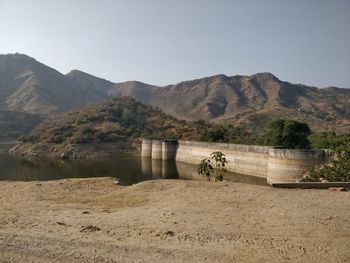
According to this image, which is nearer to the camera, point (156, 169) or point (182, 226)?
point (182, 226)

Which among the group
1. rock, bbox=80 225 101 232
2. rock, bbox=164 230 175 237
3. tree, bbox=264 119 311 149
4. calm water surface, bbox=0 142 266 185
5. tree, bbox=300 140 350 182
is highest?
tree, bbox=264 119 311 149

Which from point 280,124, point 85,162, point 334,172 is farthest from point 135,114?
point 334,172

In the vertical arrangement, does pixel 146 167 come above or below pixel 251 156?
below

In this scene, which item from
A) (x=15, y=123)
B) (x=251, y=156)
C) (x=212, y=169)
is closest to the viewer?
(x=212, y=169)

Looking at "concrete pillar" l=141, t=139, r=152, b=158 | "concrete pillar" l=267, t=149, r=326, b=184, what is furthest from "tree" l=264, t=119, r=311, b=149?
"concrete pillar" l=141, t=139, r=152, b=158

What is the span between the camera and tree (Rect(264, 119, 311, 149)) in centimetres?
6247

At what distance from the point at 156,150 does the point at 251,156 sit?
91.8ft

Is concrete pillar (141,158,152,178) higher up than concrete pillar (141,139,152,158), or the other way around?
concrete pillar (141,139,152,158)

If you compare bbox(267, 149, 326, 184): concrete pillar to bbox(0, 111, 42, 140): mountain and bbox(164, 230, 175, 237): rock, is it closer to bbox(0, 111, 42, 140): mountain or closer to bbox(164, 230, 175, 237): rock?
bbox(164, 230, 175, 237): rock

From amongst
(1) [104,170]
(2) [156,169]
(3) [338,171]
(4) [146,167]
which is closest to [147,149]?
(4) [146,167]

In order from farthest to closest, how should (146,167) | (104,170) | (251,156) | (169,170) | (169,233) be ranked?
(146,167)
(169,170)
(104,170)
(251,156)
(169,233)

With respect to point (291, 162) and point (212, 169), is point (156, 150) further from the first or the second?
point (291, 162)

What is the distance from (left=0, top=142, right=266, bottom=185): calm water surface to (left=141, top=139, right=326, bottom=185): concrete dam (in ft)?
5.30

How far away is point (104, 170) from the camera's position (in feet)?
209
